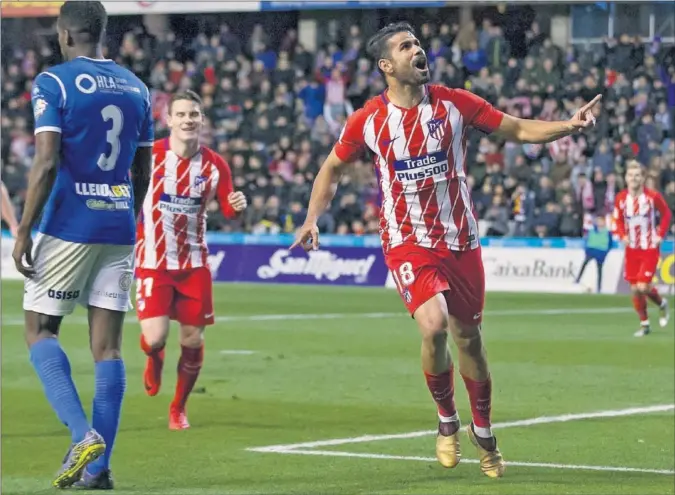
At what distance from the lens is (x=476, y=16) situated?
33.1m

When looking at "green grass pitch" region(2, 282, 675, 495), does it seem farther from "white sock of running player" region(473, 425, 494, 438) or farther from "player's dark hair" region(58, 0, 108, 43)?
"player's dark hair" region(58, 0, 108, 43)

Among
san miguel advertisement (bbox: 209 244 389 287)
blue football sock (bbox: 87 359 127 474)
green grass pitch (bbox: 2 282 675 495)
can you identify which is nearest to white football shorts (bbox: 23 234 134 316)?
blue football sock (bbox: 87 359 127 474)

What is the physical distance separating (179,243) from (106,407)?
3.29m

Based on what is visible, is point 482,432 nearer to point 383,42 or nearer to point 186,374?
point 383,42

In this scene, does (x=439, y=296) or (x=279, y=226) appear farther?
(x=279, y=226)

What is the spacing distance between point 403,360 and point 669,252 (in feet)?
38.5

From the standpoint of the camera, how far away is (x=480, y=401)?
8.69m

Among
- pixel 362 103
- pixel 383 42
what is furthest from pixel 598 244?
pixel 383 42

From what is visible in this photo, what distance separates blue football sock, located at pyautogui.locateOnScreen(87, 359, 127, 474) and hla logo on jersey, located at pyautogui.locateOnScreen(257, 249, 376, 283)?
69.3 ft

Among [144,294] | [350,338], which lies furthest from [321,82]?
[144,294]

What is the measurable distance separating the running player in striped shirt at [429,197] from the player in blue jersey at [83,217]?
3.45 ft

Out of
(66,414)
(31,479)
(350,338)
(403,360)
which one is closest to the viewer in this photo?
(66,414)

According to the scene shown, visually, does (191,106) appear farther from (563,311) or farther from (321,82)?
(321,82)

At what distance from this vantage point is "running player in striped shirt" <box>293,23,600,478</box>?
27.5 feet
